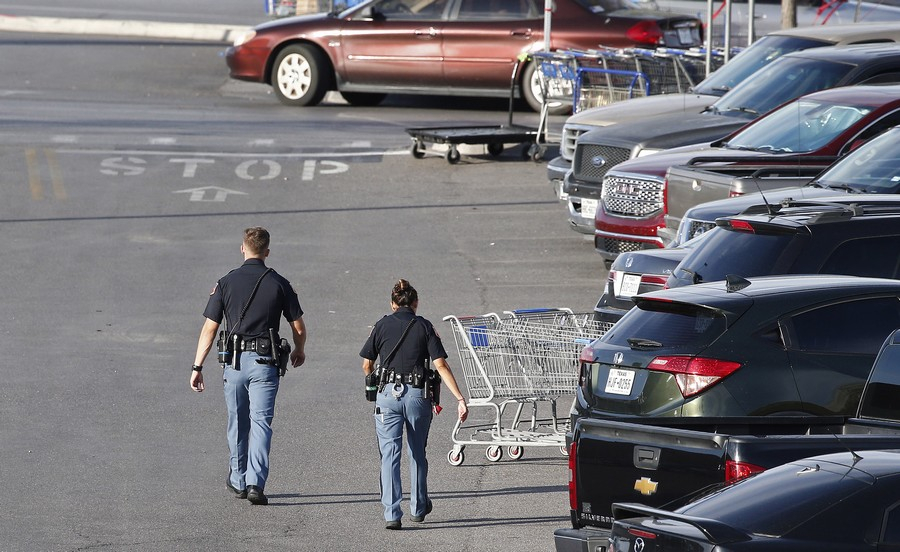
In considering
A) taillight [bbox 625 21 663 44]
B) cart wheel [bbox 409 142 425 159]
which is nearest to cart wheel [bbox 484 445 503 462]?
cart wheel [bbox 409 142 425 159]

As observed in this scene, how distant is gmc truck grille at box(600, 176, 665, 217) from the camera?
47.4ft

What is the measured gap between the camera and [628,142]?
16.2 meters

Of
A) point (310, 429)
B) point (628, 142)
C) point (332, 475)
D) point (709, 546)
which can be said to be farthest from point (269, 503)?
point (628, 142)

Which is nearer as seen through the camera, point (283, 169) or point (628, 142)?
point (628, 142)

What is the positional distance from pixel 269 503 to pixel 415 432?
1079 millimetres

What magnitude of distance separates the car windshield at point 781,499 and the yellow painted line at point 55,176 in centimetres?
1510

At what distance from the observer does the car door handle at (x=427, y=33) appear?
2398 centimetres

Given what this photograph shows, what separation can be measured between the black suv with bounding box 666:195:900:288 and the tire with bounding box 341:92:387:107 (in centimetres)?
1720

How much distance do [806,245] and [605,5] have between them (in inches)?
624

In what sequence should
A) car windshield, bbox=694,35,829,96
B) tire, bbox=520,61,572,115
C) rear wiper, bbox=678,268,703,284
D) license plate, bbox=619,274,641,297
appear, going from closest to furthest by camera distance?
rear wiper, bbox=678,268,703,284, license plate, bbox=619,274,641,297, car windshield, bbox=694,35,829,96, tire, bbox=520,61,572,115

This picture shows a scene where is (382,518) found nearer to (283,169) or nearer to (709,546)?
(709,546)

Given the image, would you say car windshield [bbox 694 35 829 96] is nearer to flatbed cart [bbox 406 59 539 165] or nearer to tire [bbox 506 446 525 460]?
flatbed cart [bbox 406 59 539 165]

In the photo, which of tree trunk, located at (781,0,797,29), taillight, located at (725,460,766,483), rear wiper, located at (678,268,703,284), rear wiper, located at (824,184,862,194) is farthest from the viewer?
tree trunk, located at (781,0,797,29)

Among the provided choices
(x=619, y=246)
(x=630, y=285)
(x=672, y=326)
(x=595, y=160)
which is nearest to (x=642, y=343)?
(x=672, y=326)
